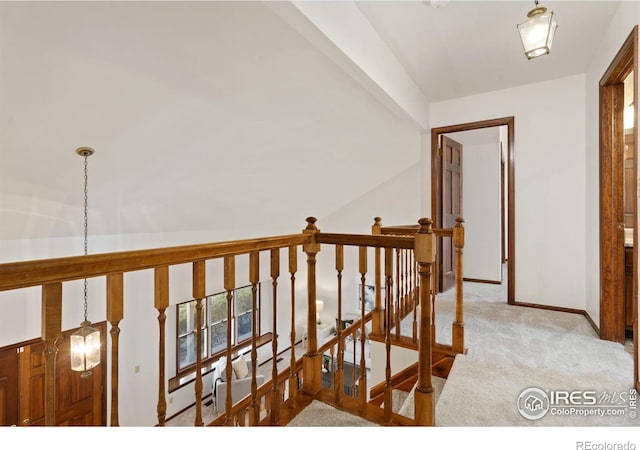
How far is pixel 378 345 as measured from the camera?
121 inches

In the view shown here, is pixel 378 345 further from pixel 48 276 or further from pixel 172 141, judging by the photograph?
pixel 48 276

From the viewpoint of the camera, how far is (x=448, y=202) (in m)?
4.36

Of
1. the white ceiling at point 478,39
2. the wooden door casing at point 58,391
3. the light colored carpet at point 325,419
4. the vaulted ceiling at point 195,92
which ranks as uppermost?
the white ceiling at point 478,39

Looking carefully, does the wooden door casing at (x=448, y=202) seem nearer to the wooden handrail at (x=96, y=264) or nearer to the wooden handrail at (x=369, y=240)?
the wooden handrail at (x=369, y=240)

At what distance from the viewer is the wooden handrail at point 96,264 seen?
78cm

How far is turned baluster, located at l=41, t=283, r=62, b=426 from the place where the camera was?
85 centimetres

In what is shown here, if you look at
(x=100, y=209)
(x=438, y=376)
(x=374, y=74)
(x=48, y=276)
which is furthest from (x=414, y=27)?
(x=100, y=209)

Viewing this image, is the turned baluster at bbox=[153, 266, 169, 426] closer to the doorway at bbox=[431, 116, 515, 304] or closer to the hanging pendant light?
the hanging pendant light

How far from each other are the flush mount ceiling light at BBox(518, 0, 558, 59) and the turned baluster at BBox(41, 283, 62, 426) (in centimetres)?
263

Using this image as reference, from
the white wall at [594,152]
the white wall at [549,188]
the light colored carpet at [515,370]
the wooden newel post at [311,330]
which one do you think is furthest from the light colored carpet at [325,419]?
the white wall at [549,188]

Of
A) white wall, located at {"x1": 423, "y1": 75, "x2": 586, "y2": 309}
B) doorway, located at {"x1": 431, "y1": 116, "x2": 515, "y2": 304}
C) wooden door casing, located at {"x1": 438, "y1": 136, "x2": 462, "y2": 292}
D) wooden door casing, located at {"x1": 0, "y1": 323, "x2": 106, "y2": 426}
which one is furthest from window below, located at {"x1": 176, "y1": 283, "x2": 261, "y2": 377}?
white wall, located at {"x1": 423, "y1": 75, "x2": 586, "y2": 309}

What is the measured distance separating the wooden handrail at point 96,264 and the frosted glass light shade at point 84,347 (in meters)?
1.97

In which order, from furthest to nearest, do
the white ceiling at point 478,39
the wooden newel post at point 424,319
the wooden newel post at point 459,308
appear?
1. the wooden newel post at point 459,308
2. the white ceiling at point 478,39
3. the wooden newel post at point 424,319
